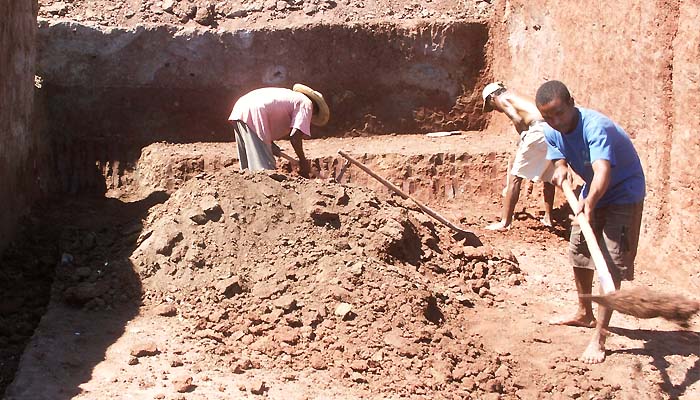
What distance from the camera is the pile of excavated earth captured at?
223 inches

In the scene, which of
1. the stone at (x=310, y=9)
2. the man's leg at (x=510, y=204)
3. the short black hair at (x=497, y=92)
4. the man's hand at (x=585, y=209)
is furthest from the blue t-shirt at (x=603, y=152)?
the stone at (x=310, y=9)

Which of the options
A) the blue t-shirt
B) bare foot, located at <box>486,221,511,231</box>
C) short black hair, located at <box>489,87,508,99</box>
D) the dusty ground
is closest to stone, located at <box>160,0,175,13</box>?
the dusty ground

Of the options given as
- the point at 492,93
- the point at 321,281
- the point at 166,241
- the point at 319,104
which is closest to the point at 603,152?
the point at 321,281

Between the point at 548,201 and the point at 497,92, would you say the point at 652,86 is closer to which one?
the point at 497,92

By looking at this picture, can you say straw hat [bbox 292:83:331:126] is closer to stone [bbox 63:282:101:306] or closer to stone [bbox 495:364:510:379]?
stone [bbox 63:282:101:306]

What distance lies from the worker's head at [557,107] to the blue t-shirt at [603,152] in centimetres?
9

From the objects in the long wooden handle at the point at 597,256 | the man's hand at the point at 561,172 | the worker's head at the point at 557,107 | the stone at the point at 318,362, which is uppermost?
the worker's head at the point at 557,107

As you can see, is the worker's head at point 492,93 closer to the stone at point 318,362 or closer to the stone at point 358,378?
the stone at point 318,362

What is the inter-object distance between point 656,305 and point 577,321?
1.37 m

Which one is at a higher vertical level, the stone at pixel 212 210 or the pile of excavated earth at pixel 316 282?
the stone at pixel 212 210

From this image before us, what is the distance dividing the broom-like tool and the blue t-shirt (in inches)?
30.8

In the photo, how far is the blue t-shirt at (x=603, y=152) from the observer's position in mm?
5407

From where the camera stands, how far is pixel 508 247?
859cm

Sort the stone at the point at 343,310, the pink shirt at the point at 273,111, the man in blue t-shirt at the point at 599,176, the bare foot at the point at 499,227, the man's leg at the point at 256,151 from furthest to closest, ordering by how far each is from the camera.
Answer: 1. the bare foot at the point at 499,227
2. the man's leg at the point at 256,151
3. the pink shirt at the point at 273,111
4. the stone at the point at 343,310
5. the man in blue t-shirt at the point at 599,176
